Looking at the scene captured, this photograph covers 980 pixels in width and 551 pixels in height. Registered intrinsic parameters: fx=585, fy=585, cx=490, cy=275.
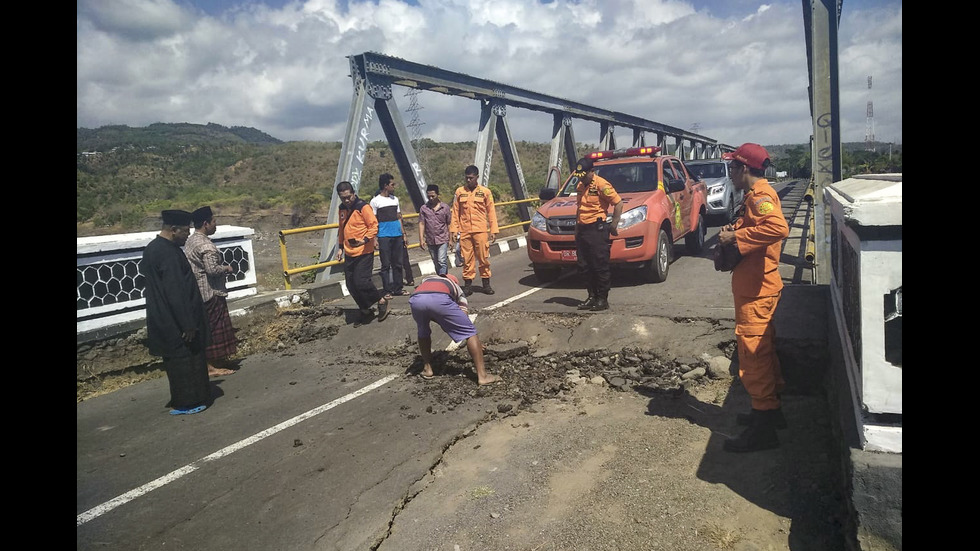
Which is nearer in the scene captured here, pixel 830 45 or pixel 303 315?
pixel 830 45

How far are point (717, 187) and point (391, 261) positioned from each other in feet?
34.1

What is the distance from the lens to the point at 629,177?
9344 mm

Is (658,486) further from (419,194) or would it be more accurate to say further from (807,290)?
(419,194)

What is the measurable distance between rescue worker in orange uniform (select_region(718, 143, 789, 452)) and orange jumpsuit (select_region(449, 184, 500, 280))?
16.1ft

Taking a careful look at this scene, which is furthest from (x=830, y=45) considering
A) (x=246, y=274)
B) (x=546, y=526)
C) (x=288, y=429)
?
(x=246, y=274)

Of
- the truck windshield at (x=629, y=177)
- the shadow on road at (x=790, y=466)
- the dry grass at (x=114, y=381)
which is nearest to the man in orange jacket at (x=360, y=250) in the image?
the dry grass at (x=114, y=381)

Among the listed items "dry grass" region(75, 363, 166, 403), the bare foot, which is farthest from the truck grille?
"dry grass" region(75, 363, 166, 403)

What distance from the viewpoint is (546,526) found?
3.05 m

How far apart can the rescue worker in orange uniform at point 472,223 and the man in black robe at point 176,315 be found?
3.77m

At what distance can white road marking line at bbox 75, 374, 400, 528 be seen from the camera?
11.9ft

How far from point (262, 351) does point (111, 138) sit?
10362 centimetres

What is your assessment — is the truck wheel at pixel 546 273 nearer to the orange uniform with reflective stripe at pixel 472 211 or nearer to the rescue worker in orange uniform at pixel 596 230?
the orange uniform with reflective stripe at pixel 472 211

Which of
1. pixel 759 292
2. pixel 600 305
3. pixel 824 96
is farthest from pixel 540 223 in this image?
pixel 759 292
